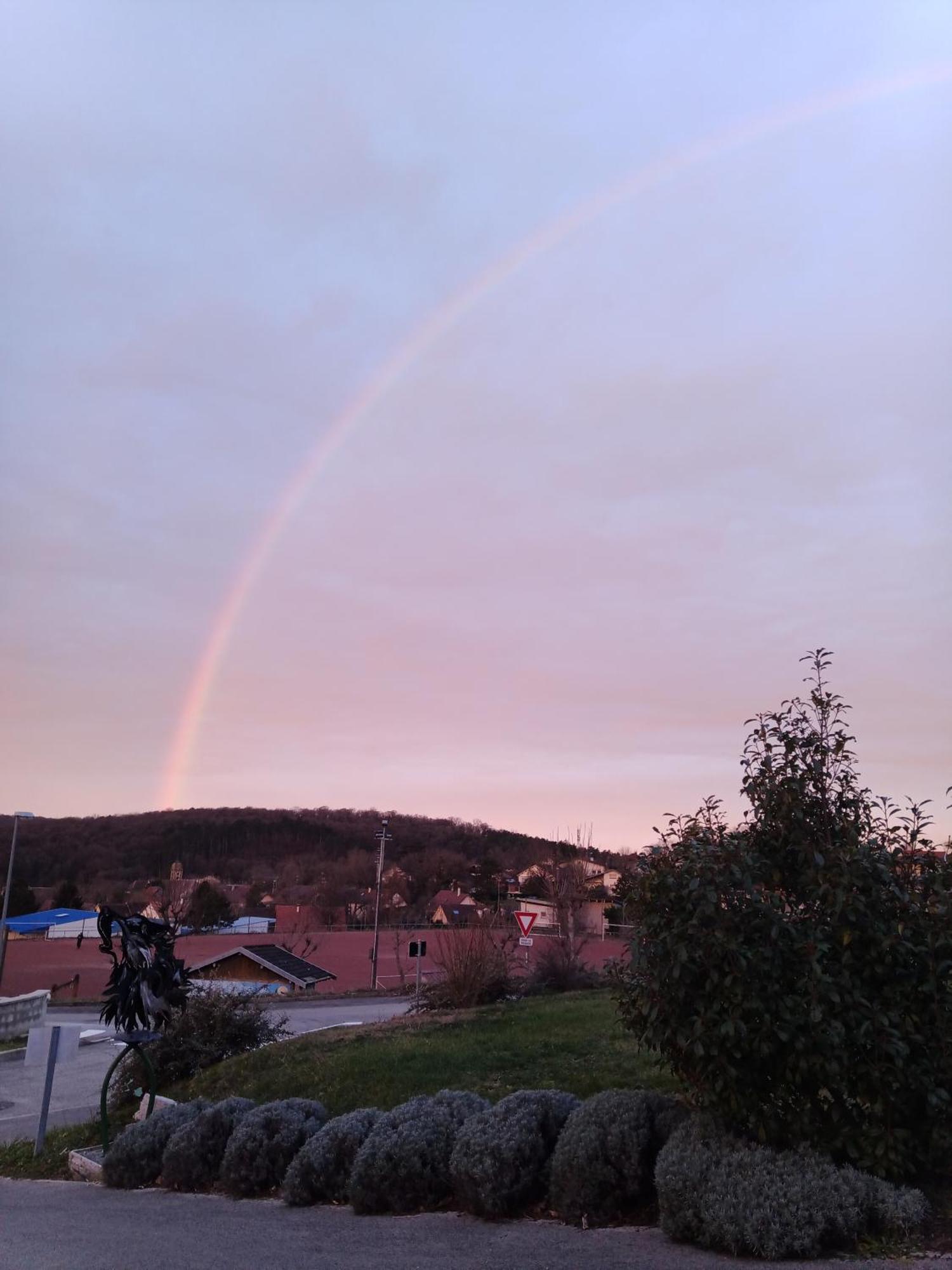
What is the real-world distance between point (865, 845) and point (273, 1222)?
4751mm

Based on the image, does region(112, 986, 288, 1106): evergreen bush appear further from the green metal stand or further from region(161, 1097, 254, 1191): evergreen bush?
region(161, 1097, 254, 1191): evergreen bush

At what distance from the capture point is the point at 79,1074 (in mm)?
19828

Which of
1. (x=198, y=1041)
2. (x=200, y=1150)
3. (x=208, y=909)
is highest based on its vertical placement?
(x=208, y=909)

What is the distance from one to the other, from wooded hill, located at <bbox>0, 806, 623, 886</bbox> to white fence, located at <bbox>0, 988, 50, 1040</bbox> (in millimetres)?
53670

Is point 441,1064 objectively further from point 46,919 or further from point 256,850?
point 256,850

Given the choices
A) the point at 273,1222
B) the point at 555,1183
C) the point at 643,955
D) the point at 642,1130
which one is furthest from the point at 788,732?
the point at 273,1222

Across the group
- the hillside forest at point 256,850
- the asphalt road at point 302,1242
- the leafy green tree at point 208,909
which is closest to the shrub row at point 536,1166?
the asphalt road at point 302,1242

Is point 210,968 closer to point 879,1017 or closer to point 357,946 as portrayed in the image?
point 357,946

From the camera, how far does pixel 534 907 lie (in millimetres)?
42781

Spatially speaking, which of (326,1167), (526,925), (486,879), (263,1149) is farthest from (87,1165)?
(486,879)

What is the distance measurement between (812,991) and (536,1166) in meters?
2.30

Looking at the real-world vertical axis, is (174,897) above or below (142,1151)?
above

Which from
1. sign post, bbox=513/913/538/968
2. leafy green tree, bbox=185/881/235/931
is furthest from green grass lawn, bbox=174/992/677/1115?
leafy green tree, bbox=185/881/235/931

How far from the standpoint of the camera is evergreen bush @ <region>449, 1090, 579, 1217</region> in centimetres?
698
